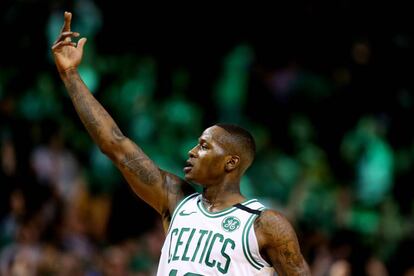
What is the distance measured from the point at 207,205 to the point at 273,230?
57 centimetres

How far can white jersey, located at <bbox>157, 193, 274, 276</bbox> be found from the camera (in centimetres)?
662

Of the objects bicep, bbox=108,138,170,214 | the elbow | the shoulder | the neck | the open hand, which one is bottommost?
the shoulder

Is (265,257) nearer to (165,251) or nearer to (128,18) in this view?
(165,251)

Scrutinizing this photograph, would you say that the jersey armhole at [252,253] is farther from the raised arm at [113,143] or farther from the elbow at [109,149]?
the elbow at [109,149]

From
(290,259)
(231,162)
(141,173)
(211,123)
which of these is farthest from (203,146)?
(211,123)

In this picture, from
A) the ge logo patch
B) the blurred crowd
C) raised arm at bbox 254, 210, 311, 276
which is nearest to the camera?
raised arm at bbox 254, 210, 311, 276

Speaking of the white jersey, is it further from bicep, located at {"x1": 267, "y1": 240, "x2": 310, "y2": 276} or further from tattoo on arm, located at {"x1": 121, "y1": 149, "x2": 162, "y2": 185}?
tattoo on arm, located at {"x1": 121, "y1": 149, "x2": 162, "y2": 185}

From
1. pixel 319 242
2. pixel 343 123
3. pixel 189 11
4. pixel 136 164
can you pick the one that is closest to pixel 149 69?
pixel 189 11

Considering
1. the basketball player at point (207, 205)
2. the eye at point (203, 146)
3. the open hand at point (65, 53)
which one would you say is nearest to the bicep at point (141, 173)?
the basketball player at point (207, 205)

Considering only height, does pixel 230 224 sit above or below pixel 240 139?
below

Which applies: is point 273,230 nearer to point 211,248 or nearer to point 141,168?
point 211,248

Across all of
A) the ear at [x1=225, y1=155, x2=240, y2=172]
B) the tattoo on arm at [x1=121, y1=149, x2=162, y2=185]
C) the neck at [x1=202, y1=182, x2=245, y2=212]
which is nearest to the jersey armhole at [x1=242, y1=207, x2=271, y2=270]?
the neck at [x1=202, y1=182, x2=245, y2=212]

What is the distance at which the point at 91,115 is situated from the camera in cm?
706

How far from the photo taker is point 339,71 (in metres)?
15.7
